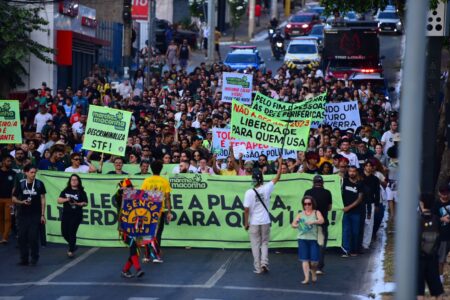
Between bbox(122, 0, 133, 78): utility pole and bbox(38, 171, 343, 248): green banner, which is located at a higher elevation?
bbox(122, 0, 133, 78): utility pole

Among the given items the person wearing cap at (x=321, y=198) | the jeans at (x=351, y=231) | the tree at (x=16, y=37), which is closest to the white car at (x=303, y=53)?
the tree at (x=16, y=37)

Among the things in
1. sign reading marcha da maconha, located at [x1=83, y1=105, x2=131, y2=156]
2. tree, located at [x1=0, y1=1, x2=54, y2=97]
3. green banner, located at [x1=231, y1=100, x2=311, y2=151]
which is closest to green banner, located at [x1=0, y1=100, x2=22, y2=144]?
sign reading marcha da maconha, located at [x1=83, y1=105, x2=131, y2=156]

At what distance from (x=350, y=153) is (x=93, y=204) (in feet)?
14.5

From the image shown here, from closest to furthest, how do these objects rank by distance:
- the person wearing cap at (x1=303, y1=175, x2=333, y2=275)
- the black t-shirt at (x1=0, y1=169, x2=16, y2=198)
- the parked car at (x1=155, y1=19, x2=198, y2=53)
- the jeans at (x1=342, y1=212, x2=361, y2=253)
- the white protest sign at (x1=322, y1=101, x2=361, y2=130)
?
the person wearing cap at (x1=303, y1=175, x2=333, y2=275) → the jeans at (x1=342, y1=212, x2=361, y2=253) → the black t-shirt at (x1=0, y1=169, x2=16, y2=198) → the white protest sign at (x1=322, y1=101, x2=361, y2=130) → the parked car at (x1=155, y1=19, x2=198, y2=53)

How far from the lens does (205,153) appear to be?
20344 mm

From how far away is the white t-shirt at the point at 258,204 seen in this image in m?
16.8

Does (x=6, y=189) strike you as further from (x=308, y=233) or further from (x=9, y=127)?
(x=308, y=233)

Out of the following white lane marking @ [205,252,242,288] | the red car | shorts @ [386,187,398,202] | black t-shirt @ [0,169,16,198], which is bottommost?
white lane marking @ [205,252,242,288]

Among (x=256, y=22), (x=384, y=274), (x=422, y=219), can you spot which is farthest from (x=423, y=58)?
(x=256, y=22)

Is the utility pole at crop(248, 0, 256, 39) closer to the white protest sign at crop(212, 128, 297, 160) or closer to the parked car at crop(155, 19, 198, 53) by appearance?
the parked car at crop(155, 19, 198, 53)

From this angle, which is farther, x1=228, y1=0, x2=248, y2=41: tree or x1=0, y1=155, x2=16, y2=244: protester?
x1=228, y1=0, x2=248, y2=41: tree

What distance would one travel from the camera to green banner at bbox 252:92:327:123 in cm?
1983

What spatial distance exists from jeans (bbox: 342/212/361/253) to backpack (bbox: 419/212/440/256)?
182 inches

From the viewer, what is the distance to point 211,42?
154ft
